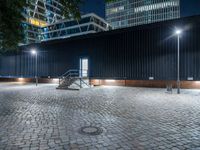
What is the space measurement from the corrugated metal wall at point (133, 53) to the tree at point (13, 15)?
1263 cm

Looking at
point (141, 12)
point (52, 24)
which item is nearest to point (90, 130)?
point (52, 24)

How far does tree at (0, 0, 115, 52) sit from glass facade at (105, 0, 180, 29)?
105 m

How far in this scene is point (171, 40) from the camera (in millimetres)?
17328

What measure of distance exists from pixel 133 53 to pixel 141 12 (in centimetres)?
10940

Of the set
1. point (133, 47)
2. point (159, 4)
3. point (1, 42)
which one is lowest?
point (1, 42)

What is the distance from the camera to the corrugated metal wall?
16453 mm

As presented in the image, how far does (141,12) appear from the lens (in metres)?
116

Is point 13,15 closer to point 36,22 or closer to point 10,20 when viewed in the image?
point 10,20

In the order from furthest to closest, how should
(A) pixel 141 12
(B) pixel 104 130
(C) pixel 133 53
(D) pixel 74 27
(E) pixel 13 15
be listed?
(A) pixel 141 12
(D) pixel 74 27
(C) pixel 133 53
(E) pixel 13 15
(B) pixel 104 130

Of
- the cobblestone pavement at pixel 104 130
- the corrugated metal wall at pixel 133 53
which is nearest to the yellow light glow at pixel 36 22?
the corrugated metal wall at pixel 133 53

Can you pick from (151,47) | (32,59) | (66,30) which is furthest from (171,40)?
(66,30)

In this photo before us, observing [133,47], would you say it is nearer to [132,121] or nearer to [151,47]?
[151,47]

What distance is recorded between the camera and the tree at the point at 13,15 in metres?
5.79

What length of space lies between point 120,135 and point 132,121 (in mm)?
1443
